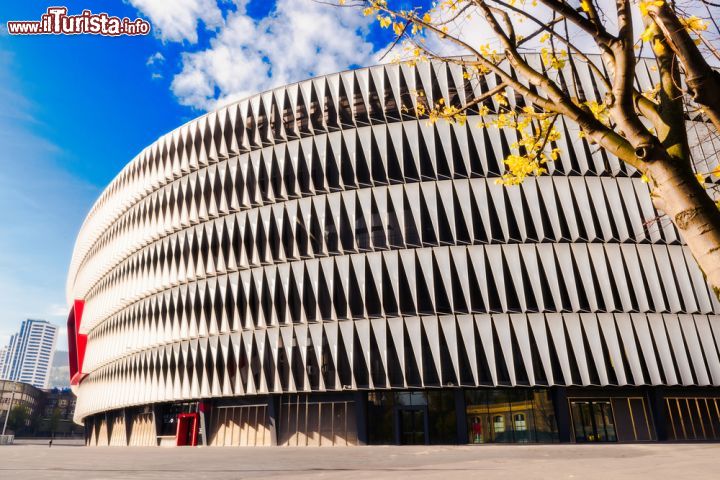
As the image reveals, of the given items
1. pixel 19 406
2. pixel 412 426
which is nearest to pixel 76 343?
pixel 412 426

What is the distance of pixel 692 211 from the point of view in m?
3.88

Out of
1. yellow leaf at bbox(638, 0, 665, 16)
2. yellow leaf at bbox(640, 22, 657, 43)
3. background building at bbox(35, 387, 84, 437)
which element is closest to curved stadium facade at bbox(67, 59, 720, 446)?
yellow leaf at bbox(640, 22, 657, 43)

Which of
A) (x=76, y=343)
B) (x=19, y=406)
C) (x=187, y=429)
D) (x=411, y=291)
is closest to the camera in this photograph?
(x=411, y=291)

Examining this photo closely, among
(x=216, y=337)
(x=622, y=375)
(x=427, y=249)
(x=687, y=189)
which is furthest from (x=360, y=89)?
(x=687, y=189)

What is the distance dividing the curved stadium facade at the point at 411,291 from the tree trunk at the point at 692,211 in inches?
747

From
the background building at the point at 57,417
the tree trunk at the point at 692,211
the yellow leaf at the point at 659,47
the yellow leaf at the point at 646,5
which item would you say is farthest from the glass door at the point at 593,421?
the background building at the point at 57,417

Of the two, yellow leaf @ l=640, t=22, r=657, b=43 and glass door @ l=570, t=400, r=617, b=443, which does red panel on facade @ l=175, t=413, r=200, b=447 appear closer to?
glass door @ l=570, t=400, r=617, b=443

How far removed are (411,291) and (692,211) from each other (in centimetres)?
2467

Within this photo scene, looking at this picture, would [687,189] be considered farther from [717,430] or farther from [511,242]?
[717,430]

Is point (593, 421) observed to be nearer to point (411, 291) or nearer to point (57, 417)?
point (411, 291)

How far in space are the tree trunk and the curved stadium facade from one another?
19.0 meters

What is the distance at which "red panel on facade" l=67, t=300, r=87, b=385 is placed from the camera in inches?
2151

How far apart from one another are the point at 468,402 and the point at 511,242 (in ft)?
33.6

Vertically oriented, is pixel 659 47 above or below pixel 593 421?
above
